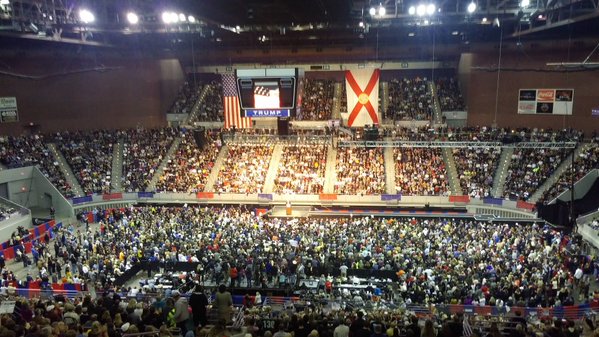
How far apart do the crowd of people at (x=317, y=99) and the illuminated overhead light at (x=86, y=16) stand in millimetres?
16295

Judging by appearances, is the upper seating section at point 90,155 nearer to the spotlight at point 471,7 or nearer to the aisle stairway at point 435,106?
the spotlight at point 471,7

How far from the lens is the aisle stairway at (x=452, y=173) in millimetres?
29344

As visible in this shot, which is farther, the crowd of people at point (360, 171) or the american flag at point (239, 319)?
the crowd of people at point (360, 171)

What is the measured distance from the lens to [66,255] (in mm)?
19703

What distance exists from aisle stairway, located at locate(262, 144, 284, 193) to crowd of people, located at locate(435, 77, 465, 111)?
43.3ft

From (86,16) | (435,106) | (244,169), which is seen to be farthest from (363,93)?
(435,106)

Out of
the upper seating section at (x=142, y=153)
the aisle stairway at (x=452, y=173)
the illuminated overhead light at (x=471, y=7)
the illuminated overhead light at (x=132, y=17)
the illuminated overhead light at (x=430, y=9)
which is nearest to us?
the illuminated overhead light at (x=471, y=7)

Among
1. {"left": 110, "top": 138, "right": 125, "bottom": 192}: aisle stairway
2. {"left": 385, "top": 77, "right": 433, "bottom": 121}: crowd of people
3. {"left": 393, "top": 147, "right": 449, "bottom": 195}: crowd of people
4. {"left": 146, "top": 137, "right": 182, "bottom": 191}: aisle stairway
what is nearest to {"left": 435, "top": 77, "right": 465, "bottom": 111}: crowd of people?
{"left": 385, "top": 77, "right": 433, "bottom": 121}: crowd of people

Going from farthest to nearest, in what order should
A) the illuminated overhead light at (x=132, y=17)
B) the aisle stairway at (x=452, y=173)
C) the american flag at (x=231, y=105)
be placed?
the aisle stairway at (x=452, y=173) < the illuminated overhead light at (x=132, y=17) < the american flag at (x=231, y=105)

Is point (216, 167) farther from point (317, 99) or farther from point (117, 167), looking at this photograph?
point (317, 99)

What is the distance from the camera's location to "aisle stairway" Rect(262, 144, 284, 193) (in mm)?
31547

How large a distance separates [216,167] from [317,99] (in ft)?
34.2

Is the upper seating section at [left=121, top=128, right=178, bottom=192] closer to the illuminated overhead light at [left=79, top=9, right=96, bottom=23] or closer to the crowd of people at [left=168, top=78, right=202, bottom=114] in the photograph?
the crowd of people at [left=168, top=78, right=202, bottom=114]

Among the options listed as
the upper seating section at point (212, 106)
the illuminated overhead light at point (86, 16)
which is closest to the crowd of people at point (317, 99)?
the upper seating section at point (212, 106)
